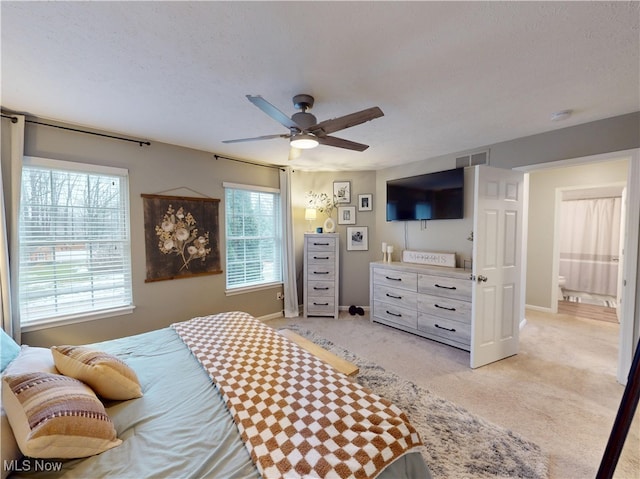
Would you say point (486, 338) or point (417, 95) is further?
point (486, 338)

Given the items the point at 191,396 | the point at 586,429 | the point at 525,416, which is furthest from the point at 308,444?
the point at 586,429

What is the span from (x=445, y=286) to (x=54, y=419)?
337 centimetres

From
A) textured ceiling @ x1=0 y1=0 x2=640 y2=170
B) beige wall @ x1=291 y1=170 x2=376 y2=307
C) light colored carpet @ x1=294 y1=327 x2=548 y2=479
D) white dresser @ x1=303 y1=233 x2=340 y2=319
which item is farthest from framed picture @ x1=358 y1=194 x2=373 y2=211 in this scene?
light colored carpet @ x1=294 y1=327 x2=548 y2=479

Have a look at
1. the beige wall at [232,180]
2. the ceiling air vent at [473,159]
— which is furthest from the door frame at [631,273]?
the ceiling air vent at [473,159]

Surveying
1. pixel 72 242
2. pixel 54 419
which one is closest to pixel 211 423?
pixel 54 419

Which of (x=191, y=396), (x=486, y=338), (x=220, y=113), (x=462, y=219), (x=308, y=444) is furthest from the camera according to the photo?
(x=462, y=219)

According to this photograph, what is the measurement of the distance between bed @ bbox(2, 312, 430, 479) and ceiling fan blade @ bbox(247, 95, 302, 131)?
1.58 meters

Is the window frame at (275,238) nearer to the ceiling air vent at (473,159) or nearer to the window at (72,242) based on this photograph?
the window at (72,242)

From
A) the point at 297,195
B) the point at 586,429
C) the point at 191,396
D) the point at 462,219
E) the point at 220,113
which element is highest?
the point at 220,113

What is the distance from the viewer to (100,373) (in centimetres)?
130

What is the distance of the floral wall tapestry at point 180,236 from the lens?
3066 millimetres

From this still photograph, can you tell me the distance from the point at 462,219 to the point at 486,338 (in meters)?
1.53

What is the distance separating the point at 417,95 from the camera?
6.76ft

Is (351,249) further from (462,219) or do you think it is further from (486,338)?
(486,338)
